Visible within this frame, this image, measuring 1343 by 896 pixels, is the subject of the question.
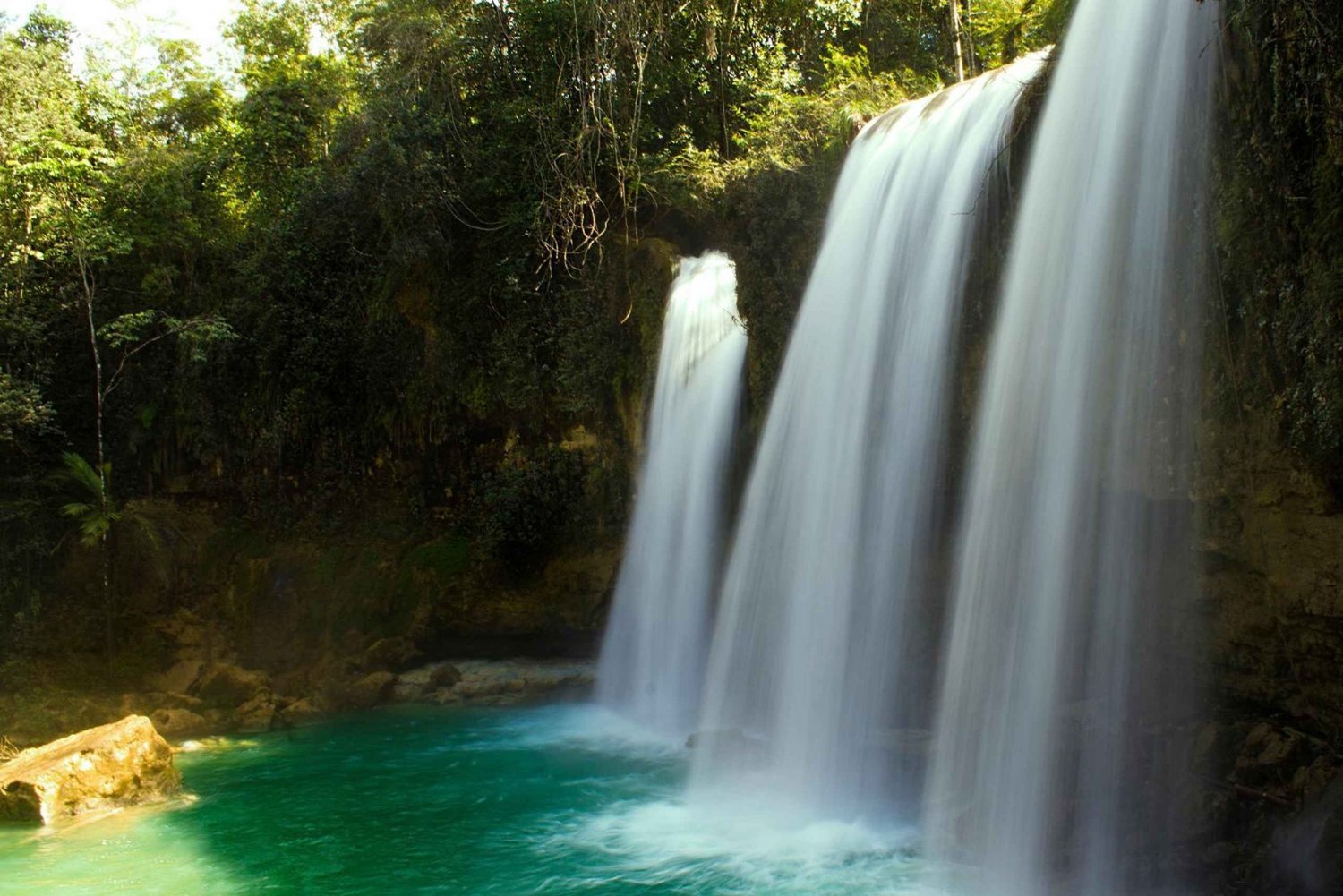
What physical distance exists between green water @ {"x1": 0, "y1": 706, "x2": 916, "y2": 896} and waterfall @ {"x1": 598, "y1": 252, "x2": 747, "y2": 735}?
1.42 metres

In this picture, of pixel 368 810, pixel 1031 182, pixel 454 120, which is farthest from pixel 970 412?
pixel 454 120

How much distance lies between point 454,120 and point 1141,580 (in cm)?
1284

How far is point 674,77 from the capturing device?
16.2 meters

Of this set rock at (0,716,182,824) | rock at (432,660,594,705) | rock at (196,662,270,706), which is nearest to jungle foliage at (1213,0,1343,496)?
rock at (432,660,594,705)

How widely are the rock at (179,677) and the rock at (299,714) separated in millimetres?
1955

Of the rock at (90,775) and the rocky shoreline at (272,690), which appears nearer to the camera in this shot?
the rock at (90,775)

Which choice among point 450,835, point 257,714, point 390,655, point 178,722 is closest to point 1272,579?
point 450,835

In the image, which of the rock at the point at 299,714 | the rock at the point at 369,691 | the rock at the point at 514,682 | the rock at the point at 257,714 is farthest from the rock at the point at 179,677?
the rock at the point at 514,682

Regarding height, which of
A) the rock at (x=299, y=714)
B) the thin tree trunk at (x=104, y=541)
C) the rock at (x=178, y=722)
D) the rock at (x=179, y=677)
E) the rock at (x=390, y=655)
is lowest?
the rock at (x=178, y=722)

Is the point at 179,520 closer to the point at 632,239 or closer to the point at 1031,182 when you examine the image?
the point at 632,239

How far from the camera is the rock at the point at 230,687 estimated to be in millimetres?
14789

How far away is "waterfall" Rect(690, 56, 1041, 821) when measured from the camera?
929cm

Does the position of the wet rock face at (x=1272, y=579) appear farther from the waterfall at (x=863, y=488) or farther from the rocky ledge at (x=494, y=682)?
the rocky ledge at (x=494, y=682)

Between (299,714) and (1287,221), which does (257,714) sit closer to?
(299,714)
